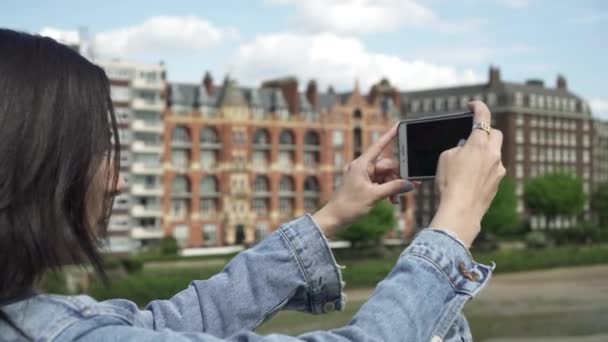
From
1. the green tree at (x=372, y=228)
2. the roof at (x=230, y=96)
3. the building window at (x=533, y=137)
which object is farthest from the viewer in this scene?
the building window at (x=533, y=137)

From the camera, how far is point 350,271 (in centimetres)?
4434

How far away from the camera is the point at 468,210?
7.34 ft

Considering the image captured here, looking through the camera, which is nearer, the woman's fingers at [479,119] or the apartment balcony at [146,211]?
the woman's fingers at [479,119]

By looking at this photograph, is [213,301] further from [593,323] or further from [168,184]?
[168,184]

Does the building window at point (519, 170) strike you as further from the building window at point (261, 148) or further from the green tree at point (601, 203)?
the building window at point (261, 148)

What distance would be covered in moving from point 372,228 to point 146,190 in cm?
1728

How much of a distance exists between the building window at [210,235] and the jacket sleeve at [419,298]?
70.5 m

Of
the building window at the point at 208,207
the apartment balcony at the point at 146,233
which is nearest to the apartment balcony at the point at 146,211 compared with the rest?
the apartment balcony at the point at 146,233

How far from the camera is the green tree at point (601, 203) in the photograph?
93.3 m

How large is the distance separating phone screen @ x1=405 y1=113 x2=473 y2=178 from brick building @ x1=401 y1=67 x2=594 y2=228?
280 ft

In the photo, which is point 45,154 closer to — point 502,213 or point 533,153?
point 502,213

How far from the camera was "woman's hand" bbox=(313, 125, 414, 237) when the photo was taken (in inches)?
115

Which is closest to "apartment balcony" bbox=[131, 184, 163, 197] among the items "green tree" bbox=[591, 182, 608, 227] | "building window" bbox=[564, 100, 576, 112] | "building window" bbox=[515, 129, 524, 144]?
"building window" bbox=[515, 129, 524, 144]

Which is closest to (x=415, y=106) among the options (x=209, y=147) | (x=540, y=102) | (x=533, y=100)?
(x=533, y=100)
